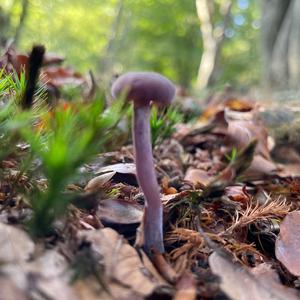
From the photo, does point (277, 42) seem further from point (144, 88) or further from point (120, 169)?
point (144, 88)

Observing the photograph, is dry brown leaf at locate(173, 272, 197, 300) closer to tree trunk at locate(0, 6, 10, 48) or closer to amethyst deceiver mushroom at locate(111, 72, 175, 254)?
amethyst deceiver mushroom at locate(111, 72, 175, 254)

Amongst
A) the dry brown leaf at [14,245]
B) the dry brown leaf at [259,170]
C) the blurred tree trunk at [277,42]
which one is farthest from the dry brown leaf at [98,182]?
the blurred tree trunk at [277,42]

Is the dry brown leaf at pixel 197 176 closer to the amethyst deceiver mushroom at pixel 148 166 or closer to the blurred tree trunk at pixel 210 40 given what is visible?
the amethyst deceiver mushroom at pixel 148 166

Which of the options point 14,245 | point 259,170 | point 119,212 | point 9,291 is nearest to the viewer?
point 9,291

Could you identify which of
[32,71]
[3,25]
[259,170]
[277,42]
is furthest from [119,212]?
[277,42]

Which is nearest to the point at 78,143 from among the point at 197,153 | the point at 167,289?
the point at 167,289

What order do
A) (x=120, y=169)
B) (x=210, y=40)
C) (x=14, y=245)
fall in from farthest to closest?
(x=210, y=40) → (x=120, y=169) → (x=14, y=245)
